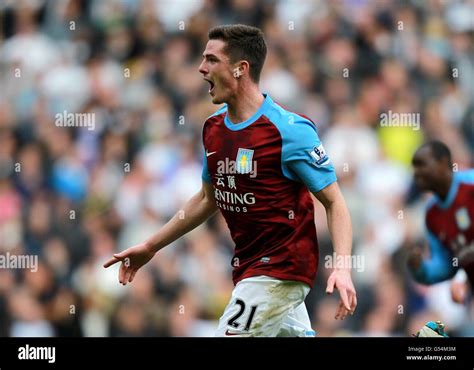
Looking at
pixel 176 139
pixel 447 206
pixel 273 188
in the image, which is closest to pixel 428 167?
pixel 447 206

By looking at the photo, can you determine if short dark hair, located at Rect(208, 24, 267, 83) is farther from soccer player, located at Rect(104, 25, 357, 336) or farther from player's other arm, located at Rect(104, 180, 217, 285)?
player's other arm, located at Rect(104, 180, 217, 285)

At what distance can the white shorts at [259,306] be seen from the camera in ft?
20.3

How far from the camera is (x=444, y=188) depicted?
843 cm

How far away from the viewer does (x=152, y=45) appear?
38.5 ft

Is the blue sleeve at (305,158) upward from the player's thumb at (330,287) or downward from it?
upward

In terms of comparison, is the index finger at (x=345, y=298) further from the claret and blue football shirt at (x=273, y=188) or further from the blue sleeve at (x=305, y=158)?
the blue sleeve at (x=305, y=158)

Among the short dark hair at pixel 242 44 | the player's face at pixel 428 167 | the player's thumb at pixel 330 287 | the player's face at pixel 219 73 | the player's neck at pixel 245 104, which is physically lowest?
the player's thumb at pixel 330 287

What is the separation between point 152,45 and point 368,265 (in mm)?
3297

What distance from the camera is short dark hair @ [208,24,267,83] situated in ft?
21.0

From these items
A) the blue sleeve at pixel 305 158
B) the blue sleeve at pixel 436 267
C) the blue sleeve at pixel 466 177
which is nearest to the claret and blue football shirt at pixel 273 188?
the blue sleeve at pixel 305 158

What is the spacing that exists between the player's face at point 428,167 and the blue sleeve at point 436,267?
0.43 m

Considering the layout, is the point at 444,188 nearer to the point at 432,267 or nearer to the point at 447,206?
the point at 447,206
